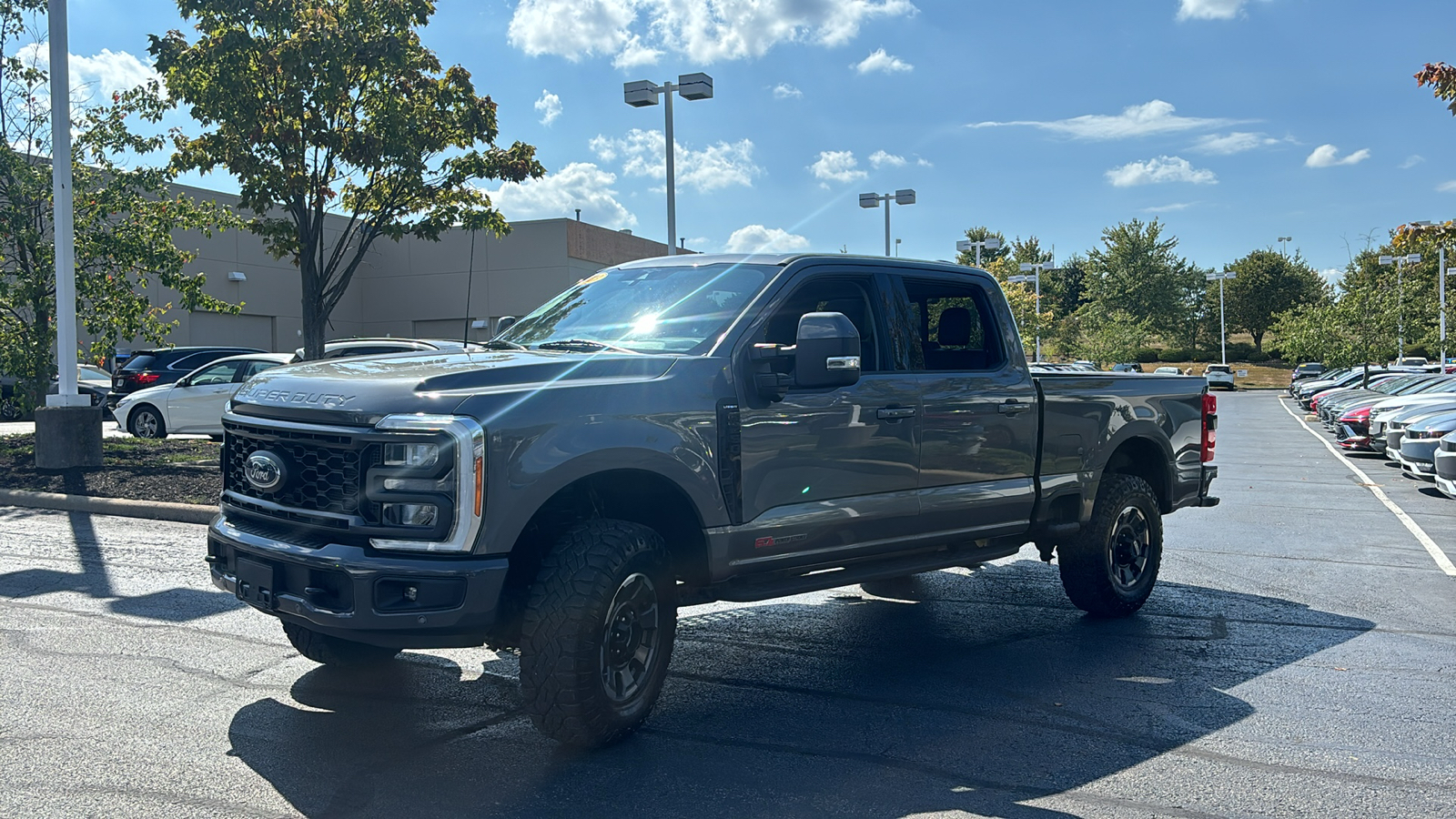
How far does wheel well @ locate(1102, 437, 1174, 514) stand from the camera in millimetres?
7688

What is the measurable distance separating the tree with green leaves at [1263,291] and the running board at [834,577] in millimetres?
90506

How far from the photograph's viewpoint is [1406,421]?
56.5ft

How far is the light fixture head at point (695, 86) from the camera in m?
19.8

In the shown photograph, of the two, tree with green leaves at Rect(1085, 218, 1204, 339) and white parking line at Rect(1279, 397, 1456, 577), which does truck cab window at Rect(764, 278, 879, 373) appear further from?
tree with green leaves at Rect(1085, 218, 1204, 339)

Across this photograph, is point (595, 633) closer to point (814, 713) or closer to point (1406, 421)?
point (814, 713)

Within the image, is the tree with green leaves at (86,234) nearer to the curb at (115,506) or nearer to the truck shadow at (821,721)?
the curb at (115,506)

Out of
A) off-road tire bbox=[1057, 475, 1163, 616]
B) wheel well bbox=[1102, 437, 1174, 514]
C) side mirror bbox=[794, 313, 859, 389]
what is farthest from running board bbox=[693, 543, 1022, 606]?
wheel well bbox=[1102, 437, 1174, 514]

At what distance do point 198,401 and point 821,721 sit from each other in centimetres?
1707

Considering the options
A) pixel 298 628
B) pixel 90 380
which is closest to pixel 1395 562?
pixel 298 628

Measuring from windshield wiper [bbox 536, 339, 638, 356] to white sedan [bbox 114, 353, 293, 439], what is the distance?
15.0 m

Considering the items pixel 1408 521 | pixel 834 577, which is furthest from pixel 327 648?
pixel 1408 521

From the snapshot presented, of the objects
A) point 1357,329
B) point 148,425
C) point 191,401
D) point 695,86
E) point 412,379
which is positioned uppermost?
point 695,86

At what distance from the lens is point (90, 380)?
99.1 ft

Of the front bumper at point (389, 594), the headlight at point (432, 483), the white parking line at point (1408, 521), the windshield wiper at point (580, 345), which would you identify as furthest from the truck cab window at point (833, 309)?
the white parking line at point (1408, 521)
